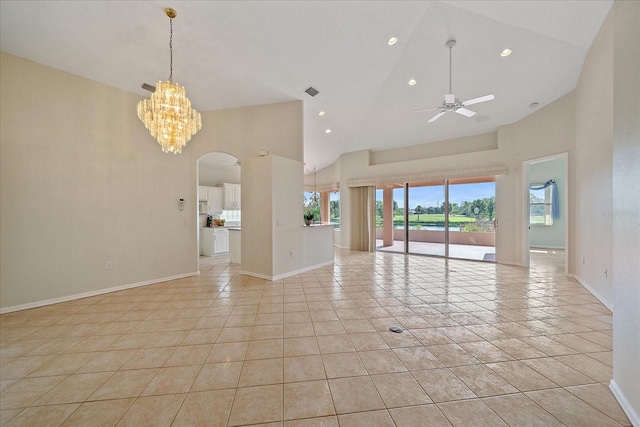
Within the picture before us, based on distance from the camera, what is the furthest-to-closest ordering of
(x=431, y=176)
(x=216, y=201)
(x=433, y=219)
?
(x=216, y=201) → (x=433, y=219) → (x=431, y=176)

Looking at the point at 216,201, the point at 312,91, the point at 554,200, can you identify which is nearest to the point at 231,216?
the point at 216,201

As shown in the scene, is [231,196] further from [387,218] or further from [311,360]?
[311,360]

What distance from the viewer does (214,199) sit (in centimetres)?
795

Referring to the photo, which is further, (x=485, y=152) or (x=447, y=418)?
(x=485, y=152)

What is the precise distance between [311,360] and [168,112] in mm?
3439

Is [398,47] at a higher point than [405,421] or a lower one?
higher

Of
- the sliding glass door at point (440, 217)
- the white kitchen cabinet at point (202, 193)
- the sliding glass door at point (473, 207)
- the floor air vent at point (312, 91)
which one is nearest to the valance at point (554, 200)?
the sliding glass door at point (440, 217)

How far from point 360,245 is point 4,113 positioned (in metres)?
7.96

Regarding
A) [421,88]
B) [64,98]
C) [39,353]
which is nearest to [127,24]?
[64,98]

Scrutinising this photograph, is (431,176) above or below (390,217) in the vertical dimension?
above

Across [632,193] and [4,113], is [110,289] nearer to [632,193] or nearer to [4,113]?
[4,113]

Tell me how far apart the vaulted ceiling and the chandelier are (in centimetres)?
53

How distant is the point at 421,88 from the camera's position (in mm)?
5023

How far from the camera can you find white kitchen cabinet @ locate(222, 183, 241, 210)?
8172 mm
